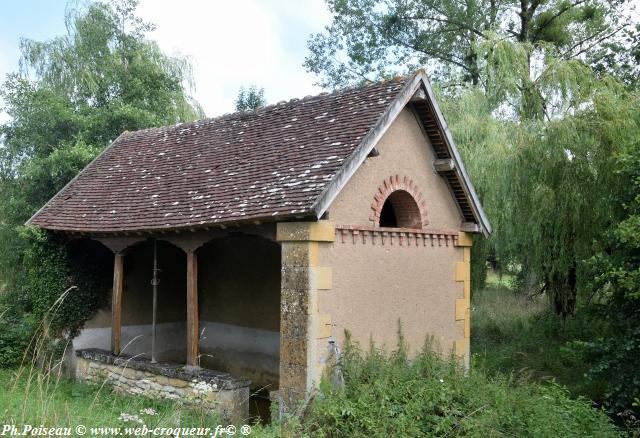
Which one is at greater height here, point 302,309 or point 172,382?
point 302,309

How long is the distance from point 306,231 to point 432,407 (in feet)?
8.58

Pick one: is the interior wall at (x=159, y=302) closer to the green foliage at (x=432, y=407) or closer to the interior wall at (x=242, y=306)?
the interior wall at (x=242, y=306)

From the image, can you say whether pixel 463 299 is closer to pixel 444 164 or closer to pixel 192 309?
pixel 444 164

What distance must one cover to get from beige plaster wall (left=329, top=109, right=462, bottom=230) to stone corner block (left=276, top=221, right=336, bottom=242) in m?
0.25

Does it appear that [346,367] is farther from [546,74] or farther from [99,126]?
[99,126]

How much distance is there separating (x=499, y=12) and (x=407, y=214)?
1611 centimetres

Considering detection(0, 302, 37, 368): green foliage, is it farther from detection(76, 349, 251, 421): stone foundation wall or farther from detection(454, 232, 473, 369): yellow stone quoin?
detection(454, 232, 473, 369): yellow stone quoin

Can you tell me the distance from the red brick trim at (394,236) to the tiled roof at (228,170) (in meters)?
0.93

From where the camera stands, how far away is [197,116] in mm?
20719

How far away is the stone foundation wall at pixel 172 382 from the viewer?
8195mm

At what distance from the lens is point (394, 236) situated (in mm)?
8867

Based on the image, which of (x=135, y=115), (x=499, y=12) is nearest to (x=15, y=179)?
(x=135, y=115)

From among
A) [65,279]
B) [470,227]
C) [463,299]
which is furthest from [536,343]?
[65,279]

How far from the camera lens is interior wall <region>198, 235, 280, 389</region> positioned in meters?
11.3
